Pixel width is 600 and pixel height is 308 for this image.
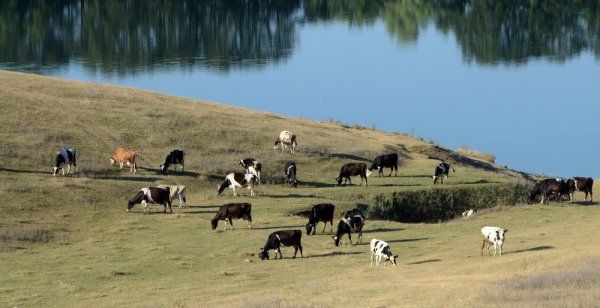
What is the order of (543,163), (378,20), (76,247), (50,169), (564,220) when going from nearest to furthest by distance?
(76,247), (564,220), (50,169), (543,163), (378,20)

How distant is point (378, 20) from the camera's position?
139 m

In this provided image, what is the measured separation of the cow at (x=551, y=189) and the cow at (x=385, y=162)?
668 centimetres

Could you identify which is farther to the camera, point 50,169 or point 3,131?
point 3,131

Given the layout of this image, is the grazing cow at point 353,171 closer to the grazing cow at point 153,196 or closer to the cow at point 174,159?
the cow at point 174,159

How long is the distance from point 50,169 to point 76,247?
11.4 metres

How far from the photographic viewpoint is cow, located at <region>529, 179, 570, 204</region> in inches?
1919

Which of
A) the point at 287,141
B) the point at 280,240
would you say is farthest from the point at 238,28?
the point at 280,240

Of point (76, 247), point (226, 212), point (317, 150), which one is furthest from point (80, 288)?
point (317, 150)

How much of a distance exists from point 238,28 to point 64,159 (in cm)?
7636

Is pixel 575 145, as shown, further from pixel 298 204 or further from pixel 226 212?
pixel 226 212

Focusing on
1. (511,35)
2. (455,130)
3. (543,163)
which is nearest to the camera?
(543,163)

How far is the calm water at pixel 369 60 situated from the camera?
3191 inches

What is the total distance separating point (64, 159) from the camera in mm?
48688

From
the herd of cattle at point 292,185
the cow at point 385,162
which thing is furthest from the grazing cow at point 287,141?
the cow at point 385,162
